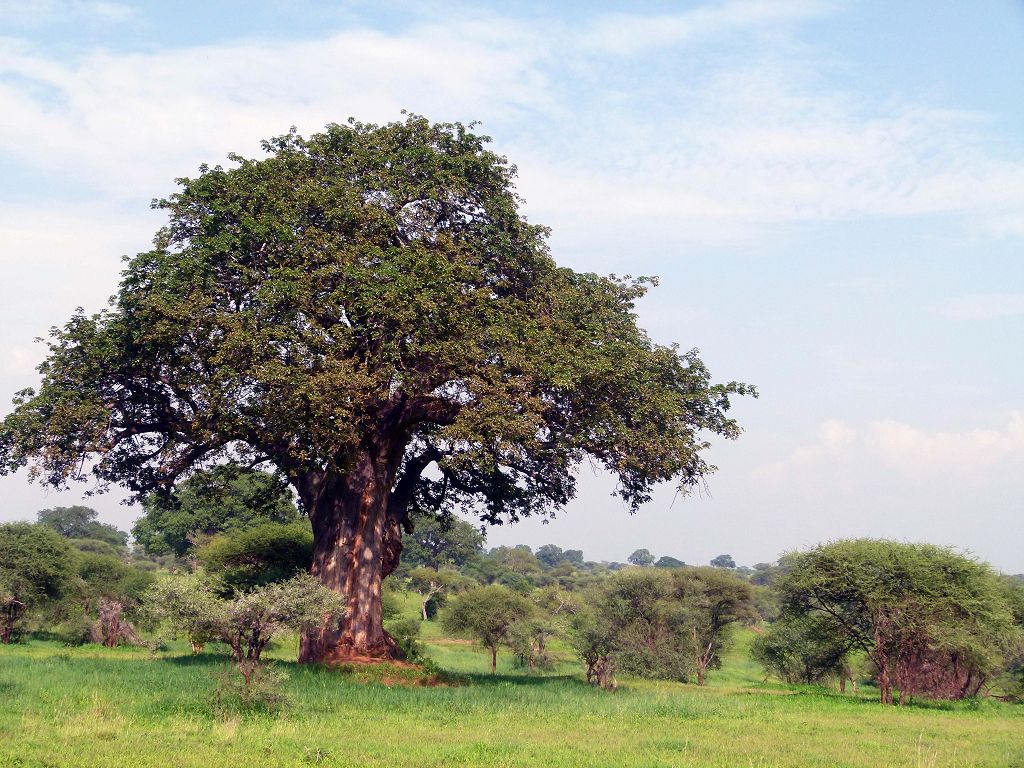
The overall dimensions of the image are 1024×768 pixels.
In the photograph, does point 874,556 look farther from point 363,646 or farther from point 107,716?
point 107,716

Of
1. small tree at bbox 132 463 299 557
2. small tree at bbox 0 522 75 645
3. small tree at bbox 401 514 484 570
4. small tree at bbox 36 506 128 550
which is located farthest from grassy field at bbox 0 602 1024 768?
small tree at bbox 36 506 128 550

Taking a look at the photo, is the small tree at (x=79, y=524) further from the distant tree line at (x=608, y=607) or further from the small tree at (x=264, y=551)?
the small tree at (x=264, y=551)

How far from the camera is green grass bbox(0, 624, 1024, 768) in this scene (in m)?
15.7

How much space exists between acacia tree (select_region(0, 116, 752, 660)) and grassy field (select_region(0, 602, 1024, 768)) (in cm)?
631

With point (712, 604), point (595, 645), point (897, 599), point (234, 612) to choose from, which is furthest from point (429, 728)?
point (712, 604)

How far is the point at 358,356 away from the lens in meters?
26.9

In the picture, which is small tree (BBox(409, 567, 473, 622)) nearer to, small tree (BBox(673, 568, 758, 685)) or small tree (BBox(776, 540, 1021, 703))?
small tree (BBox(673, 568, 758, 685))

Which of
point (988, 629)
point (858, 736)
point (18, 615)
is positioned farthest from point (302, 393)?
point (18, 615)

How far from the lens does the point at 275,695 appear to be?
20062mm

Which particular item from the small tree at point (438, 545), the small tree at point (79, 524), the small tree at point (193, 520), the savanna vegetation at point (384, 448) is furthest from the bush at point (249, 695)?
the small tree at point (79, 524)

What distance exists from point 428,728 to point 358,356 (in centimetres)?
1143

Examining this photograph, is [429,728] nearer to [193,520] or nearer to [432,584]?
[432,584]

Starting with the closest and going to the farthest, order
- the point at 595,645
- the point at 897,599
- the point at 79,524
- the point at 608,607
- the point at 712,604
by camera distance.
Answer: the point at 897,599, the point at 595,645, the point at 608,607, the point at 712,604, the point at 79,524

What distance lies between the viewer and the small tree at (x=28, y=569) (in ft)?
175
